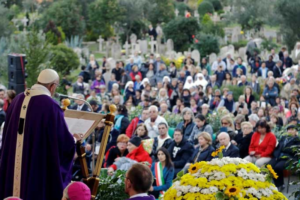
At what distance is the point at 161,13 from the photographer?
38.6 meters

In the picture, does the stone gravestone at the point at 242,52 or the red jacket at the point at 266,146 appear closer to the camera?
the red jacket at the point at 266,146

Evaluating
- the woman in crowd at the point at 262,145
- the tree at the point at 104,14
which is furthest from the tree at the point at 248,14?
the woman in crowd at the point at 262,145

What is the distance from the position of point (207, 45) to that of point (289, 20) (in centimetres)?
443

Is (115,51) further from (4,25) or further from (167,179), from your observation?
(167,179)

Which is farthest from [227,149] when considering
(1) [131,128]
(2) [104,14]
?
(2) [104,14]

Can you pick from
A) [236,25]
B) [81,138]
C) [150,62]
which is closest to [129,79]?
[150,62]

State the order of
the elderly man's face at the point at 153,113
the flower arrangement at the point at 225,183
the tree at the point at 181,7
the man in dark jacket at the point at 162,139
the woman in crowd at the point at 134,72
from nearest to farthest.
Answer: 1. the flower arrangement at the point at 225,183
2. the man in dark jacket at the point at 162,139
3. the elderly man's face at the point at 153,113
4. the woman in crowd at the point at 134,72
5. the tree at the point at 181,7

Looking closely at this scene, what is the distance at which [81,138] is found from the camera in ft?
22.8

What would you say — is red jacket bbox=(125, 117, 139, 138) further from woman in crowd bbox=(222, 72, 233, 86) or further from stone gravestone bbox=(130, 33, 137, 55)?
A: stone gravestone bbox=(130, 33, 137, 55)

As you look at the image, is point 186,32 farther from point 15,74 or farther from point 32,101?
point 32,101

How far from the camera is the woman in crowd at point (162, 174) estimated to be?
10.0 meters

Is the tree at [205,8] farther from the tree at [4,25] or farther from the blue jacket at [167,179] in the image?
the blue jacket at [167,179]

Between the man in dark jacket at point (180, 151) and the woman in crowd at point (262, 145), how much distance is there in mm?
1144

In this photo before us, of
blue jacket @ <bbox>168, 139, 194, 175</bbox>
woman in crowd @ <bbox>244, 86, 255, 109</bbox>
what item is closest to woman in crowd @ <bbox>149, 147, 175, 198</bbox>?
blue jacket @ <bbox>168, 139, 194, 175</bbox>
